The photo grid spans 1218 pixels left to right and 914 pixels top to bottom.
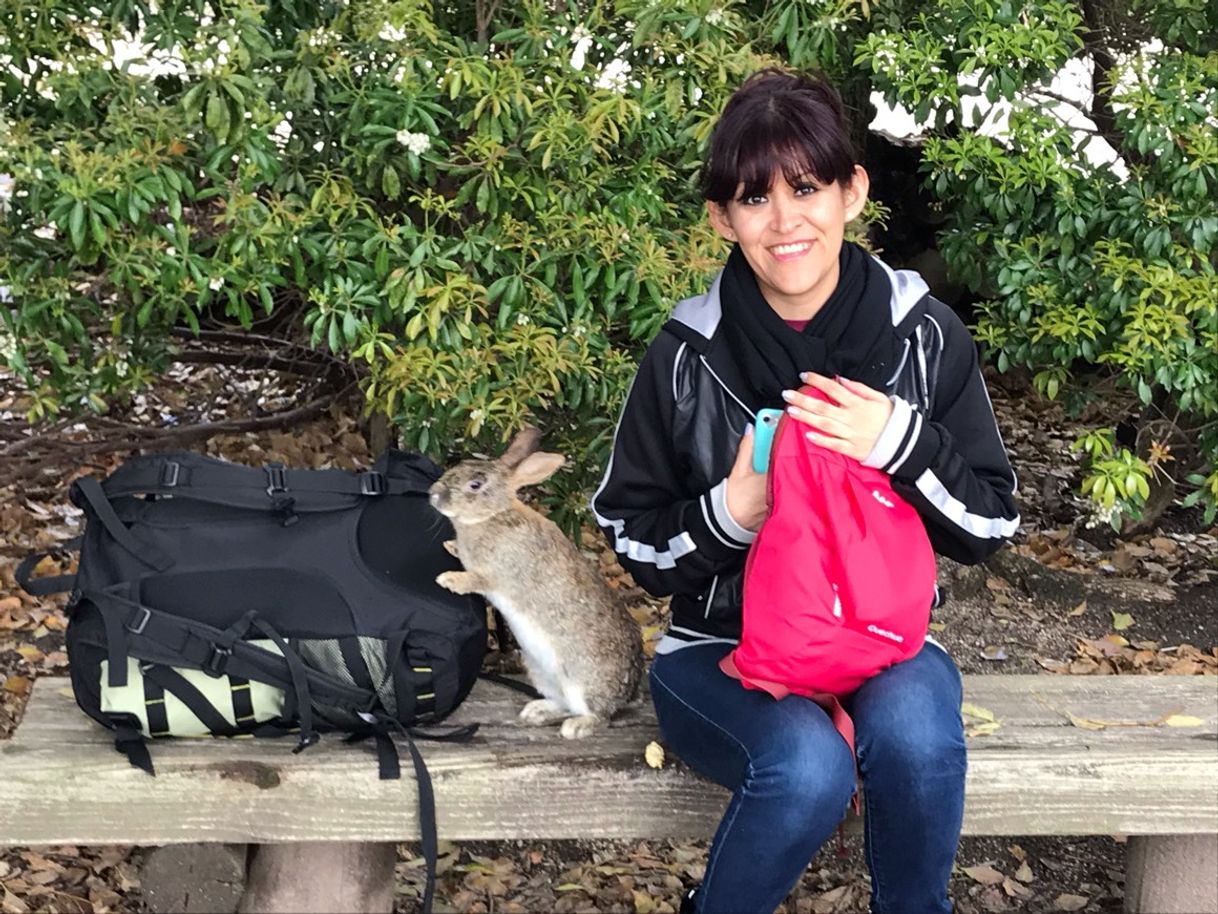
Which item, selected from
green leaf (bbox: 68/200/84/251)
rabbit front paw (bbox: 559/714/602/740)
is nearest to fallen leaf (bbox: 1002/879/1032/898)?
rabbit front paw (bbox: 559/714/602/740)

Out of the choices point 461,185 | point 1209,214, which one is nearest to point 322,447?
point 461,185

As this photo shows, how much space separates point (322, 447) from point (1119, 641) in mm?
3051

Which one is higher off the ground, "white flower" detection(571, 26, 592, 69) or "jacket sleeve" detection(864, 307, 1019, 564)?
"white flower" detection(571, 26, 592, 69)

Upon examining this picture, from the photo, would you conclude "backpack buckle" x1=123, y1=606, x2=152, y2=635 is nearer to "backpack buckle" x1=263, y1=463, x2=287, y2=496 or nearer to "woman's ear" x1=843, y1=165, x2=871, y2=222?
"backpack buckle" x1=263, y1=463, x2=287, y2=496

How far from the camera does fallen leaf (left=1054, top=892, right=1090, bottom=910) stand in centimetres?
340

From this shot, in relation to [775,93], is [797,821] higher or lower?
lower

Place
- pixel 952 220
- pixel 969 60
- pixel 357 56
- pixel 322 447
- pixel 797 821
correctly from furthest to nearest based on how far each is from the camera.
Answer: pixel 322 447, pixel 952 220, pixel 969 60, pixel 357 56, pixel 797 821

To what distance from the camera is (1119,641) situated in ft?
15.0

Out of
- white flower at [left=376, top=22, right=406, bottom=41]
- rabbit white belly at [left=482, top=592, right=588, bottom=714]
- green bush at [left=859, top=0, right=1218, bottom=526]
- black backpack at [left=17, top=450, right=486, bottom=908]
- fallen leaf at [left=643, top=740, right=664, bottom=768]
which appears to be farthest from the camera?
green bush at [left=859, top=0, right=1218, bottom=526]

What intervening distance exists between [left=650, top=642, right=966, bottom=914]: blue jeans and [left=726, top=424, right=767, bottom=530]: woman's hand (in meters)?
0.32

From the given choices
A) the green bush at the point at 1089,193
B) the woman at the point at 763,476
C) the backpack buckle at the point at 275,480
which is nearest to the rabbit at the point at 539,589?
the woman at the point at 763,476

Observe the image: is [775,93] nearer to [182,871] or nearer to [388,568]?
[388,568]

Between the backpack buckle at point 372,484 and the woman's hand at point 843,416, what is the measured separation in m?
0.90

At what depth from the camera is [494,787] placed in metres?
2.63
